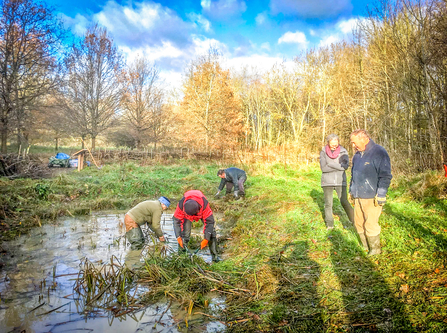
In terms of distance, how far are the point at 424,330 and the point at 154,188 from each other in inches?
399

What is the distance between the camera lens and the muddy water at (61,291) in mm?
3420

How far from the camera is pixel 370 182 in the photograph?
4156 mm

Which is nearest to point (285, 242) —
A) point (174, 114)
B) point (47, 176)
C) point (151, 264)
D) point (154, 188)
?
point (151, 264)

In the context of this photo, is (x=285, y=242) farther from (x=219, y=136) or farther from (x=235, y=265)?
(x=219, y=136)

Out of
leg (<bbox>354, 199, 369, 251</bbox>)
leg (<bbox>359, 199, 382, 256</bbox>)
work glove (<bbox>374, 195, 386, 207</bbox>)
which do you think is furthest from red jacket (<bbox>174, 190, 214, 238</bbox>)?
work glove (<bbox>374, 195, 386, 207</bbox>)

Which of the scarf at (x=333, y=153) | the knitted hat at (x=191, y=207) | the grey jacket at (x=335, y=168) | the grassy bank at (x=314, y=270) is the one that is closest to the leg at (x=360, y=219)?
the grassy bank at (x=314, y=270)

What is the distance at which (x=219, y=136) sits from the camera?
2495cm

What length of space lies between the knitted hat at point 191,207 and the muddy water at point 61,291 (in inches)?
45.2

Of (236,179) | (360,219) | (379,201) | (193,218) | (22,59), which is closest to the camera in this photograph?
(379,201)

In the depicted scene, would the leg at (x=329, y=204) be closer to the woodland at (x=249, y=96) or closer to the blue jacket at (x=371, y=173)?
the blue jacket at (x=371, y=173)

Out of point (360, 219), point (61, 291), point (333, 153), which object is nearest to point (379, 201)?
point (360, 219)

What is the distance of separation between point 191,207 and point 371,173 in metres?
2.83

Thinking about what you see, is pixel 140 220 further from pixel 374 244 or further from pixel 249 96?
pixel 249 96

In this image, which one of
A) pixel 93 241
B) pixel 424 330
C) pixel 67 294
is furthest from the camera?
pixel 93 241
